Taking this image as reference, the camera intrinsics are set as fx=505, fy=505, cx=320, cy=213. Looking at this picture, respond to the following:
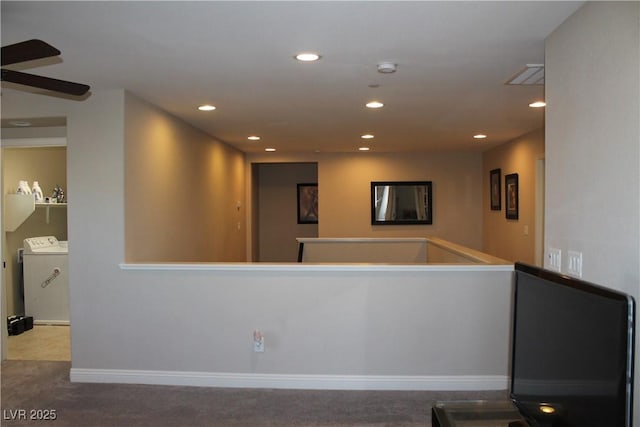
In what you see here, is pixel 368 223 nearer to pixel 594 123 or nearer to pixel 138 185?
pixel 138 185

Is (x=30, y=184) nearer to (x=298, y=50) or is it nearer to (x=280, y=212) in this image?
(x=298, y=50)

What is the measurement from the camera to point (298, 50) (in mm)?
2885

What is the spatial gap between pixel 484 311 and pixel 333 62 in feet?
6.67

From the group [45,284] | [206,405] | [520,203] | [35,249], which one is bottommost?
[206,405]

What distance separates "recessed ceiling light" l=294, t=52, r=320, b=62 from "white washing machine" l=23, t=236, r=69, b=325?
397 centimetres

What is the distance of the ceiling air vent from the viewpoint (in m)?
3.22

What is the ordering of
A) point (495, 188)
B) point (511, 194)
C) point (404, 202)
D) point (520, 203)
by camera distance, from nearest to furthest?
point (520, 203) < point (511, 194) < point (495, 188) < point (404, 202)

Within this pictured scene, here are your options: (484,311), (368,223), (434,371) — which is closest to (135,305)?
(434,371)

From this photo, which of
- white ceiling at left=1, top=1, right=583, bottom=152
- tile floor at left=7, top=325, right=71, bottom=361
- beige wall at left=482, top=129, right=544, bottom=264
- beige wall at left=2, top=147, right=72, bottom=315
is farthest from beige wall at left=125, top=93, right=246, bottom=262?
beige wall at left=482, top=129, right=544, bottom=264

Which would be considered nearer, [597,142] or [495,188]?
[597,142]

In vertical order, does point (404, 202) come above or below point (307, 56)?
below

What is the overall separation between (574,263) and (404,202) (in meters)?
6.12

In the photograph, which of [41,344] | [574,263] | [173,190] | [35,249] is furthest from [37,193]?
[574,263]

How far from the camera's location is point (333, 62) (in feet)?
10.3
